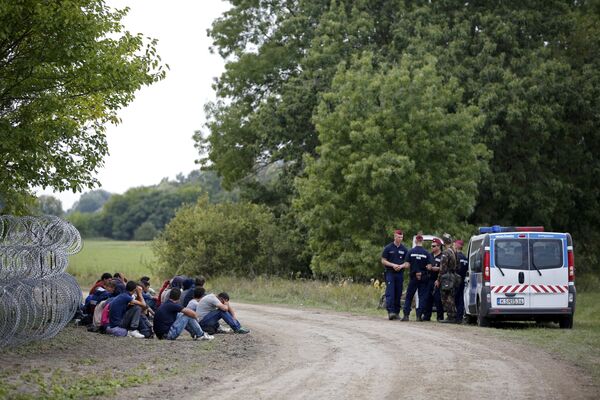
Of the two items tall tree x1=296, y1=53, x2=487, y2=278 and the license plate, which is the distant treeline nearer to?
tall tree x1=296, y1=53, x2=487, y2=278

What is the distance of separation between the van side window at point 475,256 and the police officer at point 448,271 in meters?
0.42

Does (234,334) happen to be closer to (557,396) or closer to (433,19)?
(557,396)

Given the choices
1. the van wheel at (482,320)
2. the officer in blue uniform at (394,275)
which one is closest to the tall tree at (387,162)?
the officer in blue uniform at (394,275)

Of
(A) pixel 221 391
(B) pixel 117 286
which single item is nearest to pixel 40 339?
(B) pixel 117 286

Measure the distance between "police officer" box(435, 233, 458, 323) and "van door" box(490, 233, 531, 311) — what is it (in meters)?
1.59

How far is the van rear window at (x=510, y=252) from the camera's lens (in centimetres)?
2111

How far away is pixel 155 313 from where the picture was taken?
19.3 m

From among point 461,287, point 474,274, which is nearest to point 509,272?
point 474,274

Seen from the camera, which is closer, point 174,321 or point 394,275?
point 174,321

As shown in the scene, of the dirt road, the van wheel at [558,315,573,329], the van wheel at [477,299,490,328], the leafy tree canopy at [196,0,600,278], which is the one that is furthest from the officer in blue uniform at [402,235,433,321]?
the leafy tree canopy at [196,0,600,278]

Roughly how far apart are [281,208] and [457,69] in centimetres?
1216

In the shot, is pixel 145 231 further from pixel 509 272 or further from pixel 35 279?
pixel 35 279

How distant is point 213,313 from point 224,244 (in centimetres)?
2500

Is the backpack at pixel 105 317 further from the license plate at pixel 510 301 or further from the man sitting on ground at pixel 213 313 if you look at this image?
the license plate at pixel 510 301
